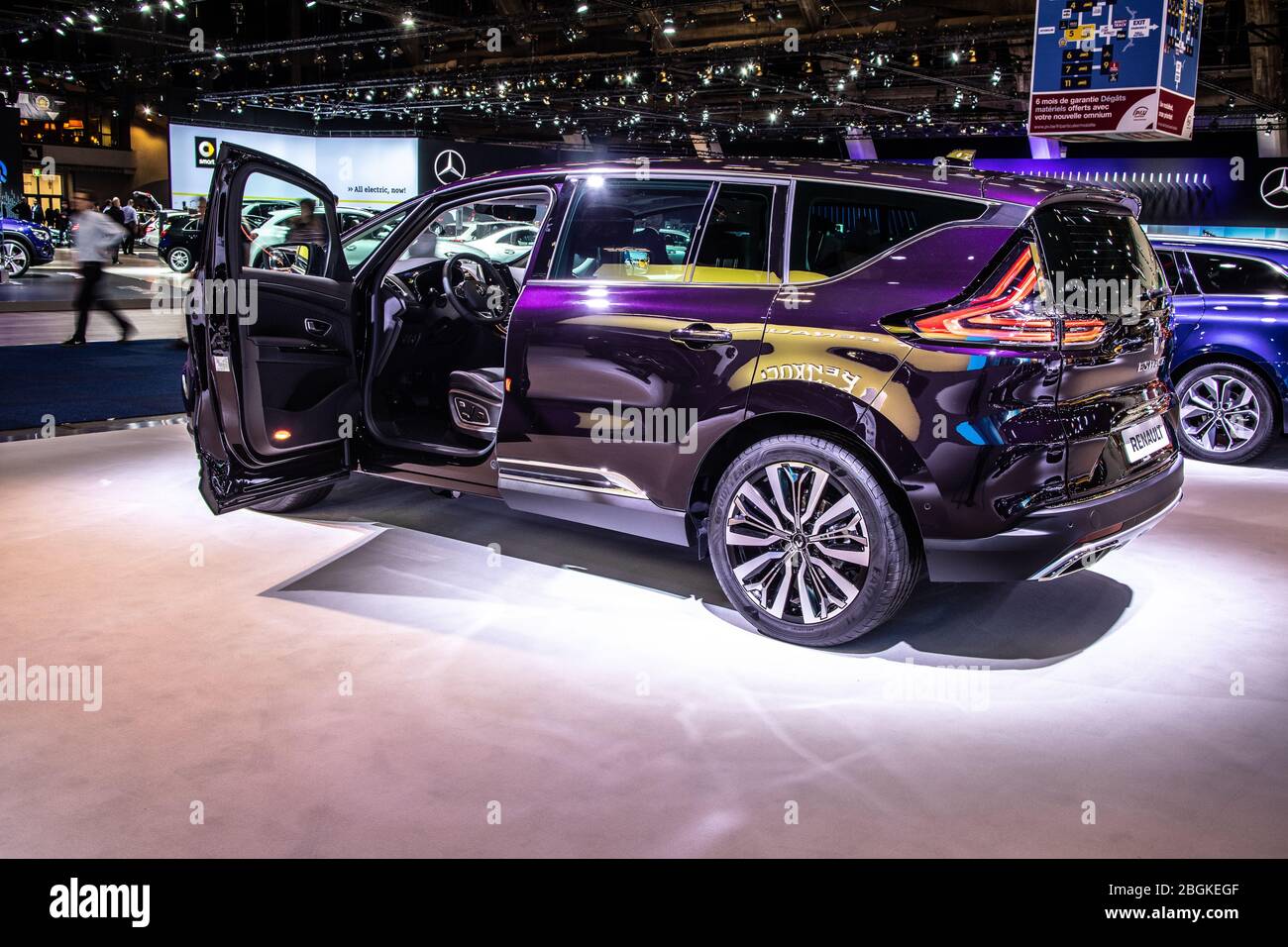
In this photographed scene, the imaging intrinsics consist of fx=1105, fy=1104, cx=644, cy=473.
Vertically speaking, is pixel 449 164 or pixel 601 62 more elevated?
pixel 601 62

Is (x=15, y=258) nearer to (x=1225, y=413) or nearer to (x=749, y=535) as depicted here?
(x=1225, y=413)

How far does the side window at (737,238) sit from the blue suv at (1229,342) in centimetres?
442

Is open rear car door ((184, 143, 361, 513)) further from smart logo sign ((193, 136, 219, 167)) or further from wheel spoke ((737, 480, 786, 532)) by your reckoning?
smart logo sign ((193, 136, 219, 167))

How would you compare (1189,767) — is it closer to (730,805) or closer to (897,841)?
(897,841)

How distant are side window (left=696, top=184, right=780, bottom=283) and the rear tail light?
653 millimetres

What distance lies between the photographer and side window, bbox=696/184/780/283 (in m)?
3.79

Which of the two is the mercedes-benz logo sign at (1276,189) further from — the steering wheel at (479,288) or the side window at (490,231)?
the steering wheel at (479,288)

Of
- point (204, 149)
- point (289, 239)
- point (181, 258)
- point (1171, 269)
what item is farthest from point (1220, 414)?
point (204, 149)

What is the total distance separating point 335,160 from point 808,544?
1012 inches

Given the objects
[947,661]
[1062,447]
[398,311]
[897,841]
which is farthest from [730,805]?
[398,311]

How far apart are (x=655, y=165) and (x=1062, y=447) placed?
178cm

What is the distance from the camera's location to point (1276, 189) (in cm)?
2045

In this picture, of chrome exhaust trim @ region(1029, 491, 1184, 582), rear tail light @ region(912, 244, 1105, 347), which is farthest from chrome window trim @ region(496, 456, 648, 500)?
chrome exhaust trim @ region(1029, 491, 1184, 582)

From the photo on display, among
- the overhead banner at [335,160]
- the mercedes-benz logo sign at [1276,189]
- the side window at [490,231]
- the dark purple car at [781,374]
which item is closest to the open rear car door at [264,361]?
the dark purple car at [781,374]
